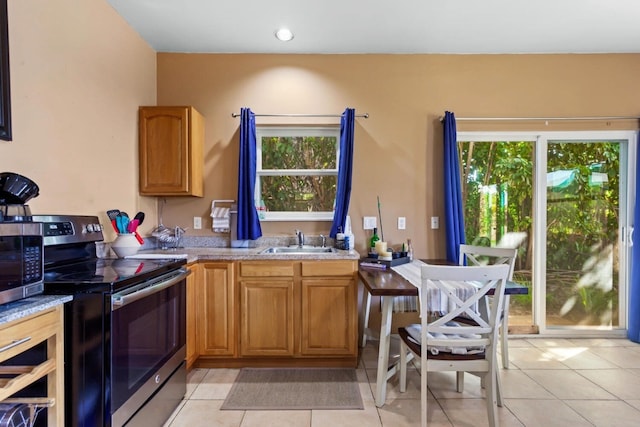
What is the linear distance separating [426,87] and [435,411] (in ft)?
8.60

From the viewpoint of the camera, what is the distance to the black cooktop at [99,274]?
1.32m

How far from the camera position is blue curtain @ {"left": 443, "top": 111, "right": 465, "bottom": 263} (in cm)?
288

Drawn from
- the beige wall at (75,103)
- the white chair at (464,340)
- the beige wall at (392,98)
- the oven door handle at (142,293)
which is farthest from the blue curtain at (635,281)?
the beige wall at (75,103)

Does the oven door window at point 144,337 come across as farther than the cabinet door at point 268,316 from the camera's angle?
No

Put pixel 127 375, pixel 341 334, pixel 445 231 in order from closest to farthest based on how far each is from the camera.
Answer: pixel 127 375
pixel 341 334
pixel 445 231

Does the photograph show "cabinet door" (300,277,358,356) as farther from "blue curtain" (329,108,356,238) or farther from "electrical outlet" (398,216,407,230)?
"electrical outlet" (398,216,407,230)

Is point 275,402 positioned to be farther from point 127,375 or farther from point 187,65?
point 187,65

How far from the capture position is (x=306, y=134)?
123 inches

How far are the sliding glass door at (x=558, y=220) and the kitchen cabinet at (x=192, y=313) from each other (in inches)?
99.0

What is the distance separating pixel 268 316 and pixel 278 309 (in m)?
0.09

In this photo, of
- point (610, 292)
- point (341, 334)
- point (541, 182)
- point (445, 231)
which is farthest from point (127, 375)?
point (610, 292)

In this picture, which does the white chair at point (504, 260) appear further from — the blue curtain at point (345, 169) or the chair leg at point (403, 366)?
the blue curtain at point (345, 169)

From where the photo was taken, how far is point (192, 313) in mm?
2389

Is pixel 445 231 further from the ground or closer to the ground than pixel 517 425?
further from the ground
